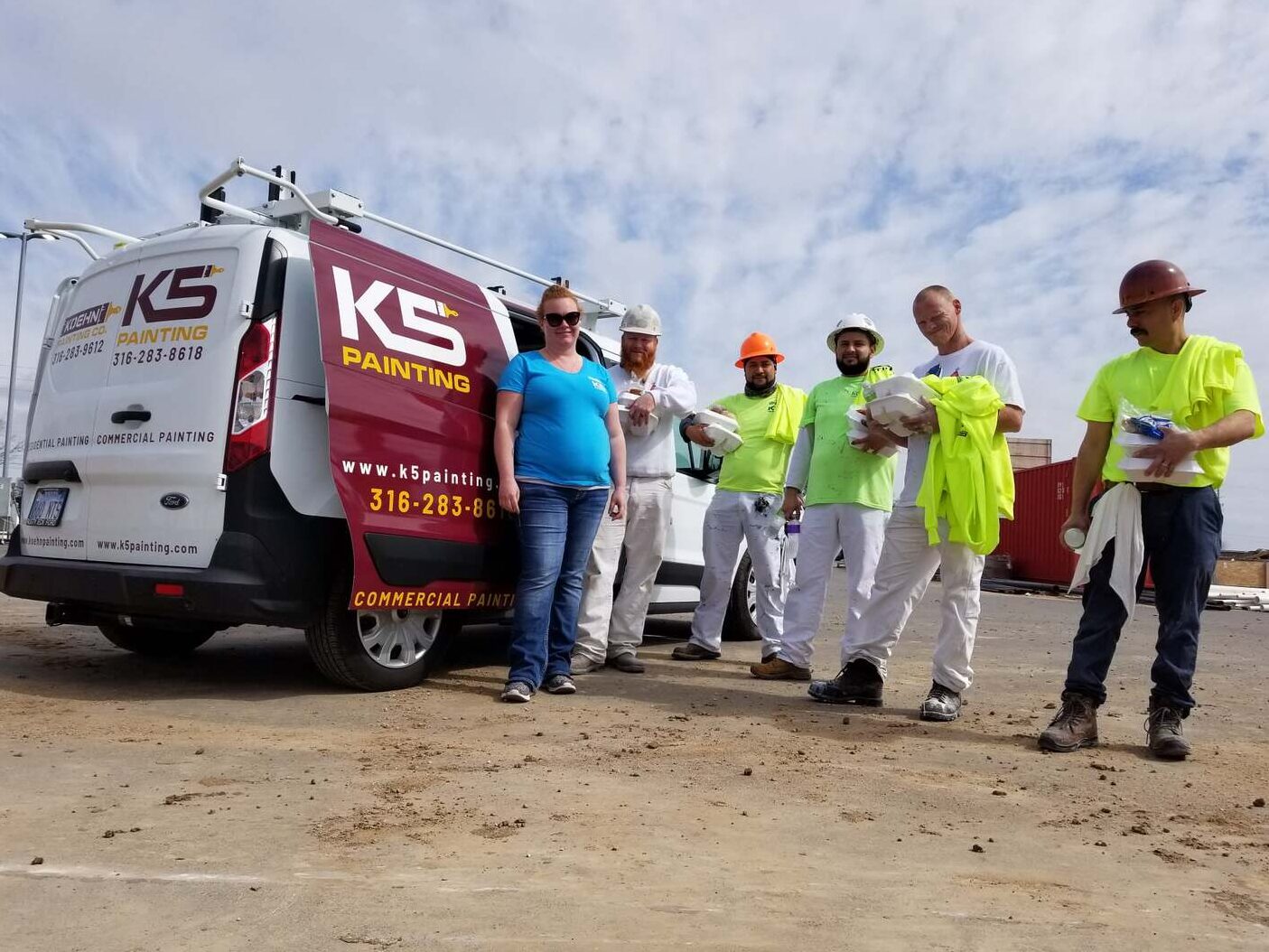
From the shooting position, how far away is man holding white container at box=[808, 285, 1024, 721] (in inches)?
182

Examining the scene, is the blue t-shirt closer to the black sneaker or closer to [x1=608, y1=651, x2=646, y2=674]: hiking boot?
the black sneaker

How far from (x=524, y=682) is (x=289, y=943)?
279 centimetres

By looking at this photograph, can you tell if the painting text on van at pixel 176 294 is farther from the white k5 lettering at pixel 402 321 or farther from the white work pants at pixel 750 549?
the white work pants at pixel 750 549

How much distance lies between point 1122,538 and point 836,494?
63.8 inches

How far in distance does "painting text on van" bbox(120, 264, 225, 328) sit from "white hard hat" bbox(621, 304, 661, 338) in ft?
7.46

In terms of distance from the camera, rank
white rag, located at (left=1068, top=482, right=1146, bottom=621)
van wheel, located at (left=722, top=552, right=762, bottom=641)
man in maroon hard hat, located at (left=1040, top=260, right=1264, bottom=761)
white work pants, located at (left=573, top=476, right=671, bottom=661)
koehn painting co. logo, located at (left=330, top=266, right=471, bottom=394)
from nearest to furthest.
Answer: man in maroon hard hat, located at (left=1040, top=260, right=1264, bottom=761), white rag, located at (left=1068, top=482, right=1146, bottom=621), koehn painting co. logo, located at (left=330, top=266, right=471, bottom=394), white work pants, located at (left=573, top=476, right=671, bottom=661), van wheel, located at (left=722, top=552, right=762, bottom=641)

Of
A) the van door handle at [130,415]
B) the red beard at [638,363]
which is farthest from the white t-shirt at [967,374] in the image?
the van door handle at [130,415]

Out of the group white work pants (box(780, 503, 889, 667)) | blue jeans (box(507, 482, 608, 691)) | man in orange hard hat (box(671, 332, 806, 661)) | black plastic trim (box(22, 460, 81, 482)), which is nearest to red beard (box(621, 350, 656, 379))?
man in orange hard hat (box(671, 332, 806, 661))

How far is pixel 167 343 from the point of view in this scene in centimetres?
444

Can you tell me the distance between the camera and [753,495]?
6.31 meters

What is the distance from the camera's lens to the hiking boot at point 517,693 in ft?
15.3

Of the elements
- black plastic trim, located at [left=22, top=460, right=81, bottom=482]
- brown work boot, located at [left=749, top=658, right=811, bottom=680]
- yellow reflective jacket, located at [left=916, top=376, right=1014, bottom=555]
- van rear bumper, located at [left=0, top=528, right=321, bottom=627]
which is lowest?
brown work boot, located at [left=749, top=658, right=811, bottom=680]

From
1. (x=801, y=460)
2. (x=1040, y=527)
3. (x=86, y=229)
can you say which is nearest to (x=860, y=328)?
(x=801, y=460)

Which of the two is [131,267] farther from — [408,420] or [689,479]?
[689,479]
